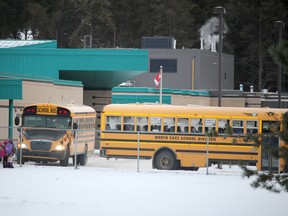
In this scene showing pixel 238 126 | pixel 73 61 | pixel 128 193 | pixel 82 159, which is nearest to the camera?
pixel 128 193

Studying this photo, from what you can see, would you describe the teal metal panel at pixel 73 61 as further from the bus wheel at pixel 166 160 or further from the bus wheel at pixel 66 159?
the bus wheel at pixel 166 160

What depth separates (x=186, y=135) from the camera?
39438mm

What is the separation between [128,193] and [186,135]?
10641mm

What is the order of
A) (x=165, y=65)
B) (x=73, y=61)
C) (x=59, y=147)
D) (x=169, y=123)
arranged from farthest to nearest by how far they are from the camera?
1. (x=165, y=65)
2. (x=73, y=61)
3. (x=169, y=123)
4. (x=59, y=147)

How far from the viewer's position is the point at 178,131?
130ft

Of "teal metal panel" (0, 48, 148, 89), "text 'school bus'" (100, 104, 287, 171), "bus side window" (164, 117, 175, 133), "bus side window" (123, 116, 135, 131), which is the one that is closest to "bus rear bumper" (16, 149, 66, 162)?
"text 'school bus'" (100, 104, 287, 171)

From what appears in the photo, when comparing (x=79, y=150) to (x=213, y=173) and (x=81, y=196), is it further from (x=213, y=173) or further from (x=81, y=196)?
(x=81, y=196)

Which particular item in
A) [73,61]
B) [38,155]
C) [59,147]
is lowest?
[38,155]

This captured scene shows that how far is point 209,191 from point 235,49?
93.1 meters

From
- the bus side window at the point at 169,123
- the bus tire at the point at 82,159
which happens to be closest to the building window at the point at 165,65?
the bus tire at the point at 82,159

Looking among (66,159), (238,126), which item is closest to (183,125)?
(238,126)

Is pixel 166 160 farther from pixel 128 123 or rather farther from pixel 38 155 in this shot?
pixel 38 155

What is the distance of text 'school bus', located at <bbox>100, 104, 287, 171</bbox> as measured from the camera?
129 ft

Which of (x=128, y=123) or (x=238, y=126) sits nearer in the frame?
(x=238, y=126)
